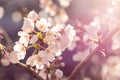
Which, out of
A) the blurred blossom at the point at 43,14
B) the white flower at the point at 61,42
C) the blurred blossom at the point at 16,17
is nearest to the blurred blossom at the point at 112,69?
the blurred blossom at the point at 43,14

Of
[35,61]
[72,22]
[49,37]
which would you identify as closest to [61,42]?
[49,37]

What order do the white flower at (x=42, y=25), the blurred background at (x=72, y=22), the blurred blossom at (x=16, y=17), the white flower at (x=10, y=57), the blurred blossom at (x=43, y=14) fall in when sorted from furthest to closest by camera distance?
the blurred blossom at (x=16, y=17) < the blurred blossom at (x=43, y=14) < the blurred background at (x=72, y=22) < the white flower at (x=42, y=25) < the white flower at (x=10, y=57)

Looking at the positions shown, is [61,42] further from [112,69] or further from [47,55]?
[112,69]

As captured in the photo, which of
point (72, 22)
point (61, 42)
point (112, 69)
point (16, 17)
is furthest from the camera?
point (16, 17)

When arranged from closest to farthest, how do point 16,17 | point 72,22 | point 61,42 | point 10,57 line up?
1. point 10,57
2. point 61,42
3. point 72,22
4. point 16,17

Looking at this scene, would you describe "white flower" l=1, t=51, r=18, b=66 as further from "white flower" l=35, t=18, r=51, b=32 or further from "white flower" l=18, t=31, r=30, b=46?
"white flower" l=35, t=18, r=51, b=32

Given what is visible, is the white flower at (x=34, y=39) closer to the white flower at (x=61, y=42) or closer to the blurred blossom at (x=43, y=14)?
the white flower at (x=61, y=42)

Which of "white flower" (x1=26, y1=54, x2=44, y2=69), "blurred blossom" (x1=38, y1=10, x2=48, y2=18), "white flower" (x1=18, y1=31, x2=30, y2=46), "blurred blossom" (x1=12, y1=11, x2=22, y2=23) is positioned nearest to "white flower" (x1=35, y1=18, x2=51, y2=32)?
"white flower" (x1=18, y1=31, x2=30, y2=46)

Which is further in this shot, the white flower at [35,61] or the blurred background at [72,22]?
the blurred background at [72,22]

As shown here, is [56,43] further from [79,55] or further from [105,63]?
[105,63]
